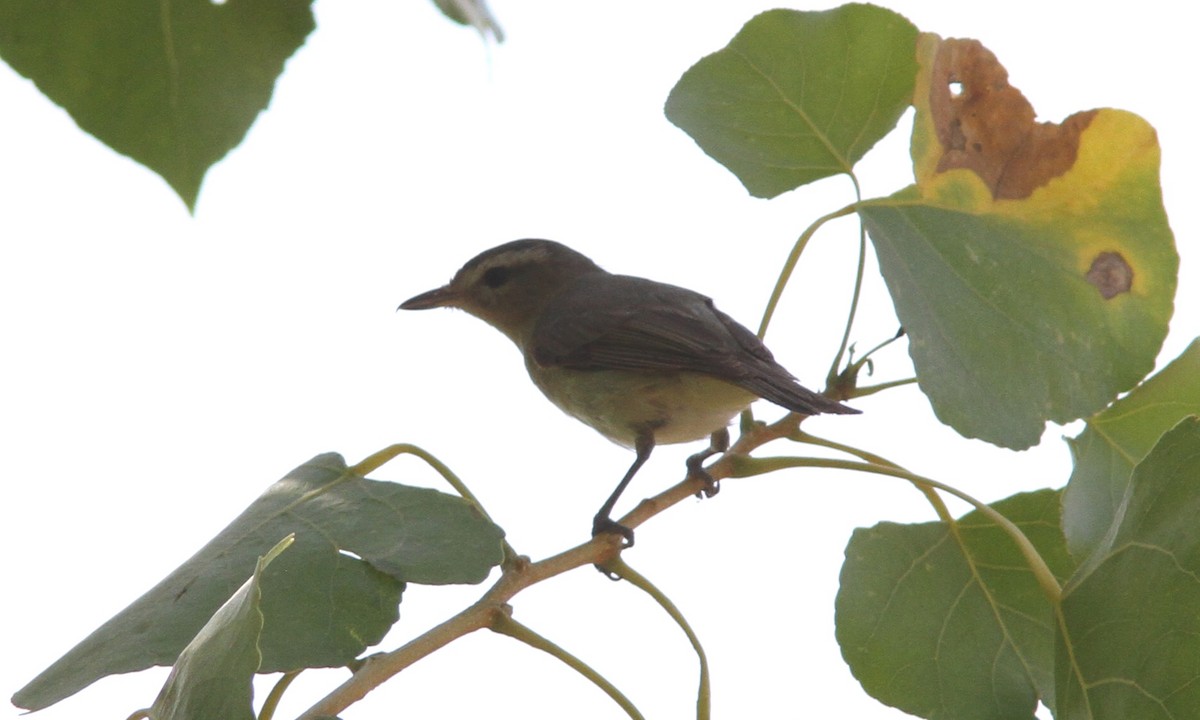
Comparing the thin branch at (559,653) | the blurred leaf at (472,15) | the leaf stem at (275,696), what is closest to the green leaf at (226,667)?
the leaf stem at (275,696)

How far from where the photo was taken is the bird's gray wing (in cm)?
373

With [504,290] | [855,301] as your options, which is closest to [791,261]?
[855,301]

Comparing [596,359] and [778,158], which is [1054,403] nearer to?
[778,158]

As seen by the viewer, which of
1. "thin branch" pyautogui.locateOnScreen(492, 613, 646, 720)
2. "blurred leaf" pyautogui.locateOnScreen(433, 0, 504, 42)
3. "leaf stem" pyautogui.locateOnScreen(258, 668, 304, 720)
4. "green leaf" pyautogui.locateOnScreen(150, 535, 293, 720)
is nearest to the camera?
"blurred leaf" pyautogui.locateOnScreen(433, 0, 504, 42)

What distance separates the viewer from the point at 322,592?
7.50 feet

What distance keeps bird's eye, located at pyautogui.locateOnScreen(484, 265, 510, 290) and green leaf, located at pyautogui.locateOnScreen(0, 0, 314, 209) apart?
4.20 meters

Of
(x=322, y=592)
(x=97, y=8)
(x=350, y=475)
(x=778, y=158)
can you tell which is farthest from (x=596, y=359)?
(x=97, y=8)

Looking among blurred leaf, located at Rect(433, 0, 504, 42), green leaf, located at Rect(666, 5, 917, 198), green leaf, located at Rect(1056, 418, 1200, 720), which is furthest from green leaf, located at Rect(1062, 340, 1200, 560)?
blurred leaf, located at Rect(433, 0, 504, 42)

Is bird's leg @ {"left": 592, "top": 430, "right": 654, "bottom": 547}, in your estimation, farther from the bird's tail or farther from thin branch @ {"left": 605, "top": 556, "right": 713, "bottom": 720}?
thin branch @ {"left": 605, "top": 556, "right": 713, "bottom": 720}

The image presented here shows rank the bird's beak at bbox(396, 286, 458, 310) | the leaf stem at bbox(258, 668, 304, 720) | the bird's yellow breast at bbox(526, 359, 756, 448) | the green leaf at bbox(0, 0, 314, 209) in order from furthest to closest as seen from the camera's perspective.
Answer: the bird's beak at bbox(396, 286, 458, 310), the bird's yellow breast at bbox(526, 359, 756, 448), the leaf stem at bbox(258, 668, 304, 720), the green leaf at bbox(0, 0, 314, 209)

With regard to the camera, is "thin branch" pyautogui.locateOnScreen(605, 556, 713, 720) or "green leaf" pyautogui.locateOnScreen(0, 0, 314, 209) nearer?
"green leaf" pyautogui.locateOnScreen(0, 0, 314, 209)

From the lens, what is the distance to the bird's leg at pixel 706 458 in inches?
110

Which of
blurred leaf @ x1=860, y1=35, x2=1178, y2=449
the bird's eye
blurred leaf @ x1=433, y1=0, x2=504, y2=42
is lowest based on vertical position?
blurred leaf @ x1=433, y1=0, x2=504, y2=42

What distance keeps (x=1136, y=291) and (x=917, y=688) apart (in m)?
0.98
